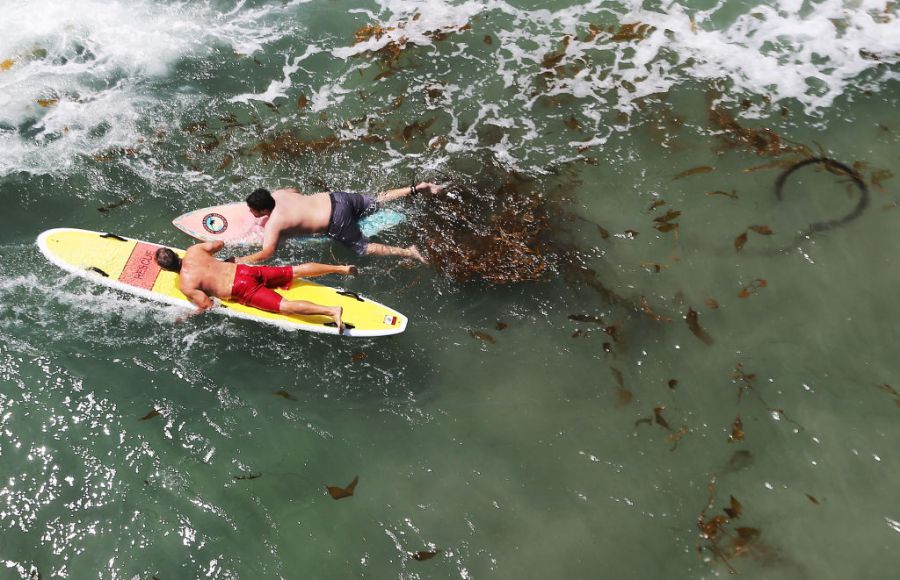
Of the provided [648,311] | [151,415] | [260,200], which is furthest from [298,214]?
[648,311]

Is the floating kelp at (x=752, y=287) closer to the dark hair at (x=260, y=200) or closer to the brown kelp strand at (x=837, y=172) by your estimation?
the brown kelp strand at (x=837, y=172)

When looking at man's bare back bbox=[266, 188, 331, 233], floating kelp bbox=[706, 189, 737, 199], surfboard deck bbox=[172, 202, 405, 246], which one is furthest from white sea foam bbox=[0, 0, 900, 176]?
man's bare back bbox=[266, 188, 331, 233]

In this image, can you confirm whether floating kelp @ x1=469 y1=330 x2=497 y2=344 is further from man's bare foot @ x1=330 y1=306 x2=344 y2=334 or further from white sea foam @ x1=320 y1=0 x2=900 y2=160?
white sea foam @ x1=320 y1=0 x2=900 y2=160

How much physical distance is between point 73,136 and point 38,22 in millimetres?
3309

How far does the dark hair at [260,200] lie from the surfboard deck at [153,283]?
3.58 ft

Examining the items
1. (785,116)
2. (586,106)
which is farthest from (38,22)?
(785,116)

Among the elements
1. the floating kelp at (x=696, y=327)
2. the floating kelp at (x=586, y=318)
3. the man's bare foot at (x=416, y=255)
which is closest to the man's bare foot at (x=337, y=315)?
the man's bare foot at (x=416, y=255)

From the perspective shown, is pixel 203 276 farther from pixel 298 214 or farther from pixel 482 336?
pixel 482 336

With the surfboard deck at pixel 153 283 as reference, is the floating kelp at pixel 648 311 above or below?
below

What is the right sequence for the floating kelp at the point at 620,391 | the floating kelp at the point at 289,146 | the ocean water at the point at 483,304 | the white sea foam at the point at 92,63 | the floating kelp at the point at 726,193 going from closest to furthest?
the ocean water at the point at 483,304 < the floating kelp at the point at 620,391 < the floating kelp at the point at 726,193 < the floating kelp at the point at 289,146 < the white sea foam at the point at 92,63

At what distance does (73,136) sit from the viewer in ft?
28.8

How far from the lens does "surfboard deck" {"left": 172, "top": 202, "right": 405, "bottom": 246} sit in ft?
25.6

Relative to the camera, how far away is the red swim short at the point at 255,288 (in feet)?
22.7

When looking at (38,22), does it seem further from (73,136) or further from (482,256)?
(482,256)
